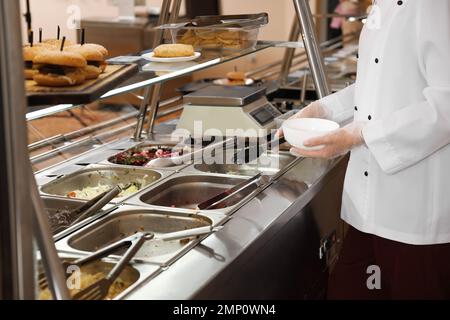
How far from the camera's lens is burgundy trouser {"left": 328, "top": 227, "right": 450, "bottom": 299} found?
1614 mm

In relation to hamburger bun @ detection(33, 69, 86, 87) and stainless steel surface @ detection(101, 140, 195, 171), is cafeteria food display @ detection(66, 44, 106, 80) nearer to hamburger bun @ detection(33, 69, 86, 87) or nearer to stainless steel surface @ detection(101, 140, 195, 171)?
hamburger bun @ detection(33, 69, 86, 87)

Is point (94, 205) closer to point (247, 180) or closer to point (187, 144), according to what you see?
point (247, 180)

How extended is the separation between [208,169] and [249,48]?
38cm

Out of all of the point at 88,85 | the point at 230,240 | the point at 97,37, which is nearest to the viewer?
the point at 88,85

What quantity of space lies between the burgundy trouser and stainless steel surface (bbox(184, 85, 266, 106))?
2.06 ft

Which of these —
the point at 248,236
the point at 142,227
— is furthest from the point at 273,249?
the point at 142,227

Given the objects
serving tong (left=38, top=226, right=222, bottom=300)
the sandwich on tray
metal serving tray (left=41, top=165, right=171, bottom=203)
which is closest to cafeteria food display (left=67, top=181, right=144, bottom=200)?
metal serving tray (left=41, top=165, right=171, bottom=203)

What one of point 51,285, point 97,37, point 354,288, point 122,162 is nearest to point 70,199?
point 122,162

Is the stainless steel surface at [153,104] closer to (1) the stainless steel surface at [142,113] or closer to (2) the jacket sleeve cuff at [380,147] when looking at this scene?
(1) the stainless steel surface at [142,113]

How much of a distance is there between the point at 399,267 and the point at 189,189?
0.60 meters

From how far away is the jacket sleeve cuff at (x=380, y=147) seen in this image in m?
1.52

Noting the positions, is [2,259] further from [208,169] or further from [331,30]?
[331,30]

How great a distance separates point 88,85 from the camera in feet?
3.85

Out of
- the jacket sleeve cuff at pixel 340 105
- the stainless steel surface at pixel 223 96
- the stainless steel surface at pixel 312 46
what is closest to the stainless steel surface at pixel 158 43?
the stainless steel surface at pixel 223 96
